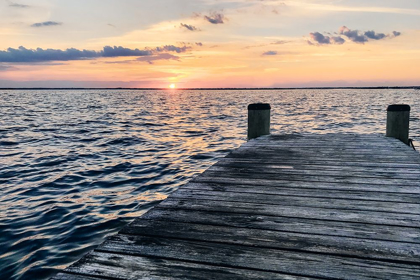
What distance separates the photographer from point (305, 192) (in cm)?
391

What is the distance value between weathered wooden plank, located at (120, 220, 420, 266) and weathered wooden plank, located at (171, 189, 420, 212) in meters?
0.73

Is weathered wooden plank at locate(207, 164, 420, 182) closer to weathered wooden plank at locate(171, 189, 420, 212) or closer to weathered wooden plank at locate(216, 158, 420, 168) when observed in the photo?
weathered wooden plank at locate(216, 158, 420, 168)

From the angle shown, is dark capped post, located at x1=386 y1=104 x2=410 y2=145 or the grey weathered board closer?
the grey weathered board

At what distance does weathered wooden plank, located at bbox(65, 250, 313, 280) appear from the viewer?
7.07ft

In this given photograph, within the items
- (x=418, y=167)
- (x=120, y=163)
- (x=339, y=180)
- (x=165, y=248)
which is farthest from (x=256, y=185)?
(x=120, y=163)

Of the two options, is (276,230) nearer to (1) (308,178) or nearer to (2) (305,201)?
(2) (305,201)

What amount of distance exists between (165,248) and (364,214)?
1902mm

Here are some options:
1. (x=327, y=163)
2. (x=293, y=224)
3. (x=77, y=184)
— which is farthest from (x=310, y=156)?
(x=77, y=184)

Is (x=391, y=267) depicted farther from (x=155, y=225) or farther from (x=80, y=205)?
(x=80, y=205)

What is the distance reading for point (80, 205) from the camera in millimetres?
7012

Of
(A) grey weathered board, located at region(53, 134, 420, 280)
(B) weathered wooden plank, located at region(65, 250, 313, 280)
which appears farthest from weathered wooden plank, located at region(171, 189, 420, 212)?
(B) weathered wooden plank, located at region(65, 250, 313, 280)

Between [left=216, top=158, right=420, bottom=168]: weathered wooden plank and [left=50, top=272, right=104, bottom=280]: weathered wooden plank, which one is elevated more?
[left=216, top=158, right=420, bottom=168]: weathered wooden plank

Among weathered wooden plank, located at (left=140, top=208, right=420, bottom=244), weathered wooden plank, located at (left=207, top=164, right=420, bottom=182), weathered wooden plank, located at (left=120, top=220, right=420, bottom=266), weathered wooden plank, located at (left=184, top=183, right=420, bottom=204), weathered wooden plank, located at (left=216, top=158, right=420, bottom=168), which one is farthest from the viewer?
weathered wooden plank, located at (left=216, top=158, right=420, bottom=168)

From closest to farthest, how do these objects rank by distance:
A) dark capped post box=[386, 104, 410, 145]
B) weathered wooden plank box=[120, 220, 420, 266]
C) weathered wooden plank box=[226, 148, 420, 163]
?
weathered wooden plank box=[120, 220, 420, 266] → weathered wooden plank box=[226, 148, 420, 163] → dark capped post box=[386, 104, 410, 145]
